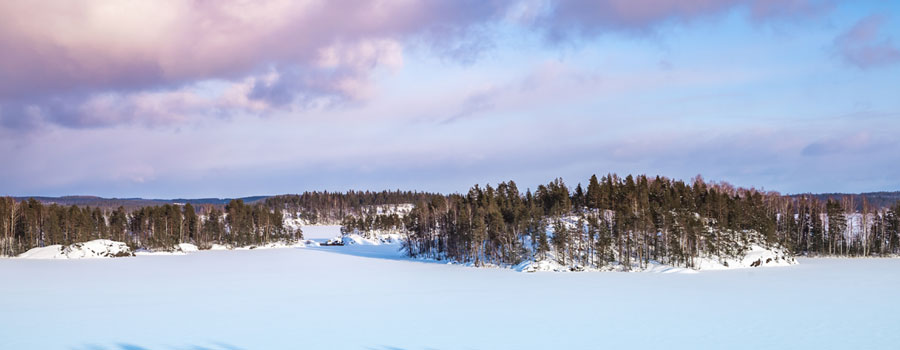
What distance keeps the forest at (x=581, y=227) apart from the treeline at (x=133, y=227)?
26 centimetres

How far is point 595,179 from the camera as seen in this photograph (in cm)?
9481

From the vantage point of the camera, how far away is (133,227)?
5389 inches

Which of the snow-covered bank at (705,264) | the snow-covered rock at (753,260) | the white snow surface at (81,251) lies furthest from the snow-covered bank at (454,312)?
the white snow surface at (81,251)

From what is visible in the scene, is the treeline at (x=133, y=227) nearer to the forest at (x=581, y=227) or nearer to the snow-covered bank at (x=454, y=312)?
the forest at (x=581, y=227)

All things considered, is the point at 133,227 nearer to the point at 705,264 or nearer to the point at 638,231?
the point at 638,231

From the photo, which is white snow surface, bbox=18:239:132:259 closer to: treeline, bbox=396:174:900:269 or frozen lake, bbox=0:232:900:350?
frozen lake, bbox=0:232:900:350

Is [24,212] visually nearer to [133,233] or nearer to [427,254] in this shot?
[133,233]

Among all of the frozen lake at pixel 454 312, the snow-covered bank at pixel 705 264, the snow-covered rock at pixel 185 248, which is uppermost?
the frozen lake at pixel 454 312

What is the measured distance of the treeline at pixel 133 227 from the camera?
110 m

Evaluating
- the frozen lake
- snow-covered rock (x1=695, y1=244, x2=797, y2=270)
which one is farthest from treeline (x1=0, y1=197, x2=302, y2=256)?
snow-covered rock (x1=695, y1=244, x2=797, y2=270)

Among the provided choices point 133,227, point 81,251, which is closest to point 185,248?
point 133,227

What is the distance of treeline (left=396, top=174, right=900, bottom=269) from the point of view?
2670 inches

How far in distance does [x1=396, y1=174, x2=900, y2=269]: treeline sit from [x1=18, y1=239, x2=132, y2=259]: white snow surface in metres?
56.5

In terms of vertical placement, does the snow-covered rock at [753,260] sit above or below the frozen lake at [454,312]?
below
